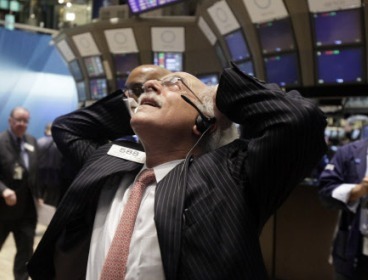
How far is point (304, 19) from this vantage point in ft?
11.8

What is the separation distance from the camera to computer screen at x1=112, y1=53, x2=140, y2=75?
5660 mm

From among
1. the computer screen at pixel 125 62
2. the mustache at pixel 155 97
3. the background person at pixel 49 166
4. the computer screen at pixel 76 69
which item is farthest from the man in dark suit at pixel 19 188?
the computer screen at pixel 76 69

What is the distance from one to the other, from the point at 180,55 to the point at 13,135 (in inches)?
93.5

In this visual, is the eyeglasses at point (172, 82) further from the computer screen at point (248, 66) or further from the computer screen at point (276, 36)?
the computer screen at point (248, 66)

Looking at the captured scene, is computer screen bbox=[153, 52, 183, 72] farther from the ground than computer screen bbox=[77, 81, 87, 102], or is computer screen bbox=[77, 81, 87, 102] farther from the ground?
computer screen bbox=[153, 52, 183, 72]

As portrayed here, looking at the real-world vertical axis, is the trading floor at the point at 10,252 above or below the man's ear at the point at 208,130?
below

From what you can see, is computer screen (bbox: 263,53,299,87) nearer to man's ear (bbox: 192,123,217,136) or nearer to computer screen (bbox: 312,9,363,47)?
computer screen (bbox: 312,9,363,47)

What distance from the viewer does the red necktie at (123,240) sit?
1185 mm

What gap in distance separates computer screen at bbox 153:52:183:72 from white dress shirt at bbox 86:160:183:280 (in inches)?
154

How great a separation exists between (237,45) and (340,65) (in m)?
1.03

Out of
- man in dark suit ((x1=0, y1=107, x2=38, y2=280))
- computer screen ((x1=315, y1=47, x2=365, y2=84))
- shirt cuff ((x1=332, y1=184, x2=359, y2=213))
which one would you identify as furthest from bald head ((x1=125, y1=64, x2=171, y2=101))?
computer screen ((x1=315, y1=47, x2=365, y2=84))

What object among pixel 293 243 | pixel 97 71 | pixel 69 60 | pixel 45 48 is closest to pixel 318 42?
pixel 293 243

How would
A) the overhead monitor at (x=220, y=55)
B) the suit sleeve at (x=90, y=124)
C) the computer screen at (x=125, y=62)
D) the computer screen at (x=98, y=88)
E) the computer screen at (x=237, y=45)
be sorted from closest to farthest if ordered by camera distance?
the suit sleeve at (x=90, y=124) < the computer screen at (x=237, y=45) < the overhead monitor at (x=220, y=55) < the computer screen at (x=125, y=62) < the computer screen at (x=98, y=88)

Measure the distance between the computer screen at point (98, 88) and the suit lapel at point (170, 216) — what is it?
5.16 meters
